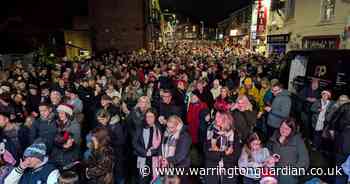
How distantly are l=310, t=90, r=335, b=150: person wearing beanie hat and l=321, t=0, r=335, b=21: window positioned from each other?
479 inches

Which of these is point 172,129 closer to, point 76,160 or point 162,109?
point 76,160

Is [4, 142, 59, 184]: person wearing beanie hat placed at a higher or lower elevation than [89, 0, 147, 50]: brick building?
lower

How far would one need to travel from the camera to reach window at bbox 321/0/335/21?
58.9 ft

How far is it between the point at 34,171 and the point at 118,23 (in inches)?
1408

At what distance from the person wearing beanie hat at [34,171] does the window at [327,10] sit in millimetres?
17376

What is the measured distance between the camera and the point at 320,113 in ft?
24.5

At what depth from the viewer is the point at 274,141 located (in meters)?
5.11

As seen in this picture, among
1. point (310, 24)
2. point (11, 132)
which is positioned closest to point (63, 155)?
point (11, 132)

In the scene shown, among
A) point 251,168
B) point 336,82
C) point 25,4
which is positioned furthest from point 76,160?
point 25,4

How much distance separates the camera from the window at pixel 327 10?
58.9 feet

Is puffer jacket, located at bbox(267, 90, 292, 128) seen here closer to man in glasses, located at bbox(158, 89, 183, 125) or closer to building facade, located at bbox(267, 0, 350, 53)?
man in glasses, located at bbox(158, 89, 183, 125)

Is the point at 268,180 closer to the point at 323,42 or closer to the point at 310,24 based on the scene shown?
the point at 323,42

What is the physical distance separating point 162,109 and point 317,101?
3.50m

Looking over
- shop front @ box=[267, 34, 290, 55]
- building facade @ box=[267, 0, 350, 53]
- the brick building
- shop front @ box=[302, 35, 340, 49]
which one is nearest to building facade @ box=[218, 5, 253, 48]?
the brick building
